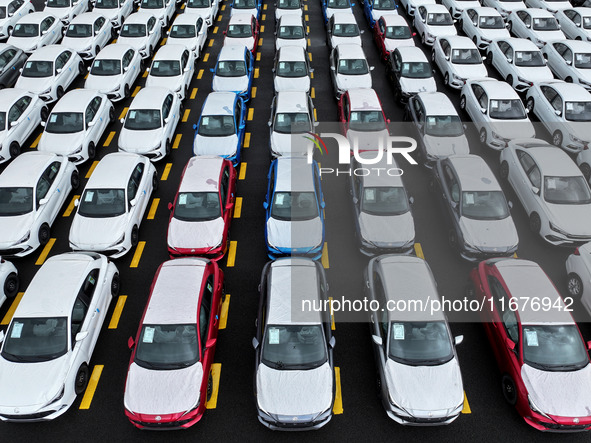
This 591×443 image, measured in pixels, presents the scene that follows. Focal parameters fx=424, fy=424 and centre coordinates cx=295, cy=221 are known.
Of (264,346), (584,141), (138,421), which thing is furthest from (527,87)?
(138,421)

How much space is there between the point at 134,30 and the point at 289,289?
1725 centimetres

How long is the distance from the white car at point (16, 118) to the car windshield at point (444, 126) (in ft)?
46.3

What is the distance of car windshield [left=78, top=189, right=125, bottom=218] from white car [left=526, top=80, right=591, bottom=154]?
14.4 meters

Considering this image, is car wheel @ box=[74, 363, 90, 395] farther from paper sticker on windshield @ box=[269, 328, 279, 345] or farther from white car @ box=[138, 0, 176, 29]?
white car @ box=[138, 0, 176, 29]

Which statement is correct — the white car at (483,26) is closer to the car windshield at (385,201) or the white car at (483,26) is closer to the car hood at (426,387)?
the car windshield at (385,201)

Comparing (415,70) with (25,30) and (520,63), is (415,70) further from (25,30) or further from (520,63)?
(25,30)

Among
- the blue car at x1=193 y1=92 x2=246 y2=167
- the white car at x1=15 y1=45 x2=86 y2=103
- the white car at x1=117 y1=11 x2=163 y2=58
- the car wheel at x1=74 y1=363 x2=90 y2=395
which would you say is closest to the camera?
the car wheel at x1=74 y1=363 x2=90 y2=395

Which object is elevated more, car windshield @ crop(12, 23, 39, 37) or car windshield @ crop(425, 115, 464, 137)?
car windshield @ crop(12, 23, 39, 37)

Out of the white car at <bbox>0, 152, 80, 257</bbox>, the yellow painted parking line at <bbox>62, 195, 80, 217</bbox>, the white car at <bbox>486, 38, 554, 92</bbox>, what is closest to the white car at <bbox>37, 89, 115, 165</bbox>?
the white car at <bbox>0, 152, 80, 257</bbox>

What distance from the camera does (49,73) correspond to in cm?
1719

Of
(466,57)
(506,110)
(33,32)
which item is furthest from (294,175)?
(33,32)

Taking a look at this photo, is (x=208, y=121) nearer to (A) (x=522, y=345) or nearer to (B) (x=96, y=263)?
(B) (x=96, y=263)

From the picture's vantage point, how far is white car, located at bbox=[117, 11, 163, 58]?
1987cm

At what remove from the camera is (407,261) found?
9781mm
